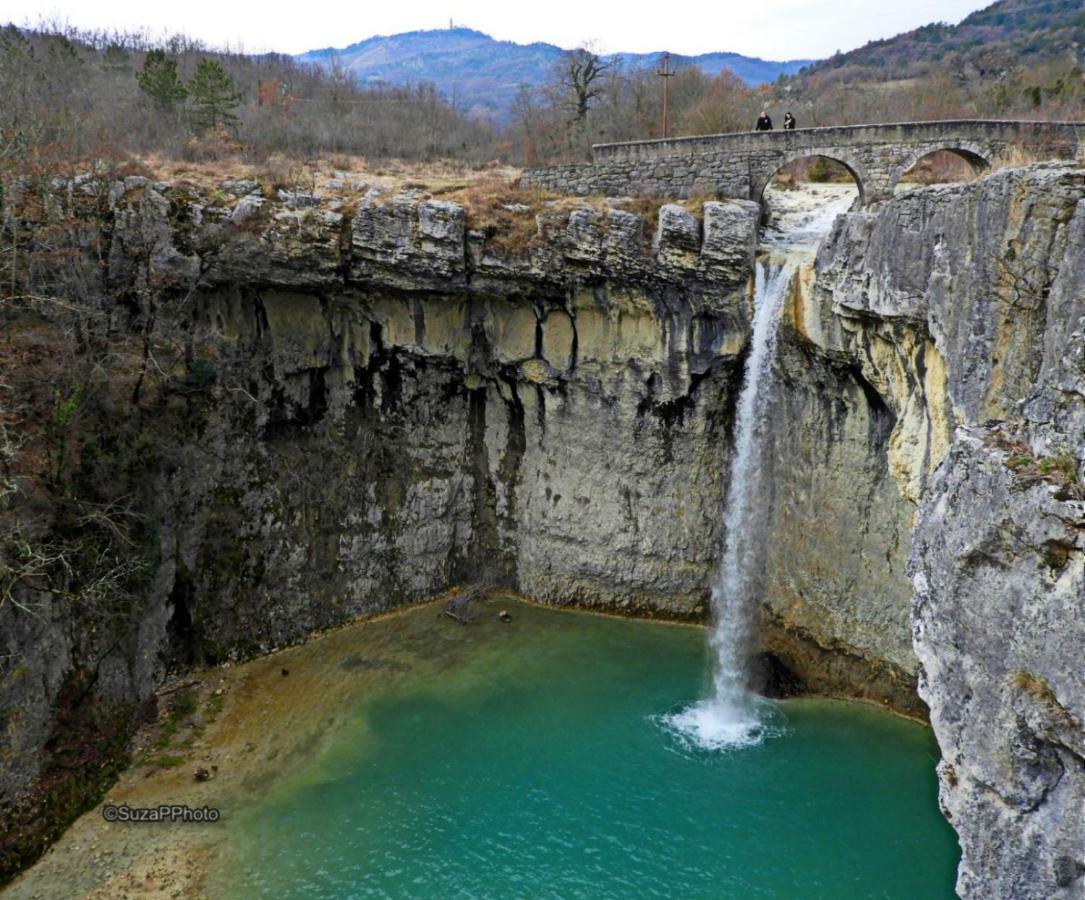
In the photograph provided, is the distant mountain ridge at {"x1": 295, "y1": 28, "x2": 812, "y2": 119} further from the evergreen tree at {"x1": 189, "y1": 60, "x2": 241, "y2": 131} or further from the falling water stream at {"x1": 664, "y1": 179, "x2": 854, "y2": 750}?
the falling water stream at {"x1": 664, "y1": 179, "x2": 854, "y2": 750}

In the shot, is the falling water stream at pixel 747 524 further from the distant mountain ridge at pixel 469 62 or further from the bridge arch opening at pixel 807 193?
the distant mountain ridge at pixel 469 62

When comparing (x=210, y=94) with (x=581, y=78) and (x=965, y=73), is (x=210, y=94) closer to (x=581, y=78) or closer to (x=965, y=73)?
(x=581, y=78)

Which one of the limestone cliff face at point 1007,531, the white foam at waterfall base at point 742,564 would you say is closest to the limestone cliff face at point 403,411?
the white foam at waterfall base at point 742,564

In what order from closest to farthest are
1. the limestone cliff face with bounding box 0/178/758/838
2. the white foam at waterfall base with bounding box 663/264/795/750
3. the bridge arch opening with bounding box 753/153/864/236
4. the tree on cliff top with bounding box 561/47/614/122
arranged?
1. the white foam at waterfall base with bounding box 663/264/795/750
2. the limestone cliff face with bounding box 0/178/758/838
3. the bridge arch opening with bounding box 753/153/864/236
4. the tree on cliff top with bounding box 561/47/614/122

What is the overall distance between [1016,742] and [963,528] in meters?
1.94

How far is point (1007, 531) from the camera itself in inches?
286

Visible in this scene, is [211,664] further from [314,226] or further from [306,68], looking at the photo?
[306,68]

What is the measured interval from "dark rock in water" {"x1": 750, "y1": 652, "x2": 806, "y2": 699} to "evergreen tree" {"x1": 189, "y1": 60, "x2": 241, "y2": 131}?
75.8 ft

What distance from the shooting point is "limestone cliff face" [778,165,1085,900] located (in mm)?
6805

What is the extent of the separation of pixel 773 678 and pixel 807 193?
540 inches

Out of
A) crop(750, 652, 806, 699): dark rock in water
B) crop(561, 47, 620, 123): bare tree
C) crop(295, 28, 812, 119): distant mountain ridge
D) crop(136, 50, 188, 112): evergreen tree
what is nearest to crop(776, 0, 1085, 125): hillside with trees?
crop(561, 47, 620, 123): bare tree

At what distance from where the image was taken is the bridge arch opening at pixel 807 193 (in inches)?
797

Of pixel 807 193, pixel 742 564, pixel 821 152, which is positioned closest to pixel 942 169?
pixel 807 193

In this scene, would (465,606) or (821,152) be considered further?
(465,606)
